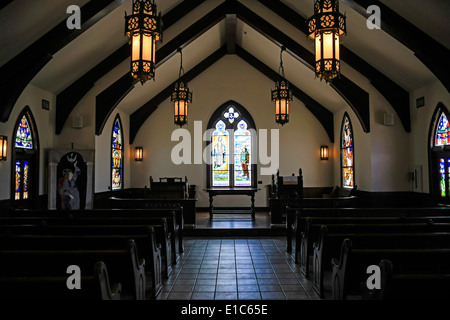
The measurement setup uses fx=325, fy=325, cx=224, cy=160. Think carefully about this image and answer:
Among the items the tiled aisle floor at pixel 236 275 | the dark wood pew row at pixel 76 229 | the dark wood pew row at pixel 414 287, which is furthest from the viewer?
the tiled aisle floor at pixel 236 275

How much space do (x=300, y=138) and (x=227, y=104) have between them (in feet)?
9.13

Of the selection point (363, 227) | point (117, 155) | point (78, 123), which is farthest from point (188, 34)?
point (363, 227)

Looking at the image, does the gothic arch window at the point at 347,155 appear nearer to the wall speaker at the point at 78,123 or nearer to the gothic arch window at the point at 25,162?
the wall speaker at the point at 78,123

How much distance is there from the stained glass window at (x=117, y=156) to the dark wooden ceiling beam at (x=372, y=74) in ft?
18.5

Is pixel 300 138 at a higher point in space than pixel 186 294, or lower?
higher

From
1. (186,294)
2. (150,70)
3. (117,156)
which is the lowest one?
(186,294)

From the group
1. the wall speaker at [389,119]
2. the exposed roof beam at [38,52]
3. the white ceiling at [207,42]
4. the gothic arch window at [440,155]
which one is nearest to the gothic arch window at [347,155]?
the white ceiling at [207,42]

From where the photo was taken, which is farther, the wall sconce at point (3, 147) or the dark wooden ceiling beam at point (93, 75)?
the dark wooden ceiling beam at point (93, 75)

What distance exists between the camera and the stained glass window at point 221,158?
1141cm

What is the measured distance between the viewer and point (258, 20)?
793 centimetres

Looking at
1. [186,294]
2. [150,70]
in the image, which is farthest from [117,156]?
[186,294]

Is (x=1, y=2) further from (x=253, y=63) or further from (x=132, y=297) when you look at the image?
(x=253, y=63)

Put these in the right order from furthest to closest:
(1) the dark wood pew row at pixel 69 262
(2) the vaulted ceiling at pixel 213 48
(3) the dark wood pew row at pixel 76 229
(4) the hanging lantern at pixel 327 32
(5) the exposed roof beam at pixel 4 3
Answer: (2) the vaulted ceiling at pixel 213 48
(5) the exposed roof beam at pixel 4 3
(4) the hanging lantern at pixel 327 32
(3) the dark wood pew row at pixel 76 229
(1) the dark wood pew row at pixel 69 262

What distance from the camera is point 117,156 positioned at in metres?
10.2
